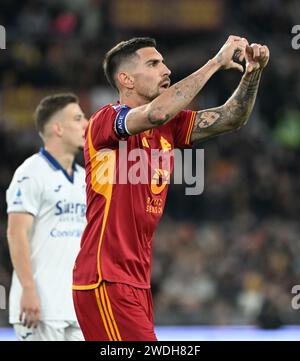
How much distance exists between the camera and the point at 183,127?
17.1 feet

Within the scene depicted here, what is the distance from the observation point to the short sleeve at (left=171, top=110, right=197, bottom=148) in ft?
17.1

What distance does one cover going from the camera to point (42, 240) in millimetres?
6254

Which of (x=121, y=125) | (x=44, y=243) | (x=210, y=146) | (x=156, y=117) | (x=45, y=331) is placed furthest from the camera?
(x=210, y=146)

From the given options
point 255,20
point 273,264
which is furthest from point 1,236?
point 255,20

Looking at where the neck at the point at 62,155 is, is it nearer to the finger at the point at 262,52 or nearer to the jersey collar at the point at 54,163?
the jersey collar at the point at 54,163

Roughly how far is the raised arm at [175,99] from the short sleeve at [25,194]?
1644mm

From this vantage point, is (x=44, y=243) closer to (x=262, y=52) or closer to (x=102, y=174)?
(x=102, y=174)

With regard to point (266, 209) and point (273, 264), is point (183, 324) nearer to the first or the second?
point (273, 264)

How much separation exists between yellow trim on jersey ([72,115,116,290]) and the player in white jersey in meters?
1.22

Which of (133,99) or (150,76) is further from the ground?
(150,76)

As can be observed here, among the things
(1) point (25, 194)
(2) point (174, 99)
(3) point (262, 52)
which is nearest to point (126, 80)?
(2) point (174, 99)

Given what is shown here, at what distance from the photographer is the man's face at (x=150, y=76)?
16.7ft

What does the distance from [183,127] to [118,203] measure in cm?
68
